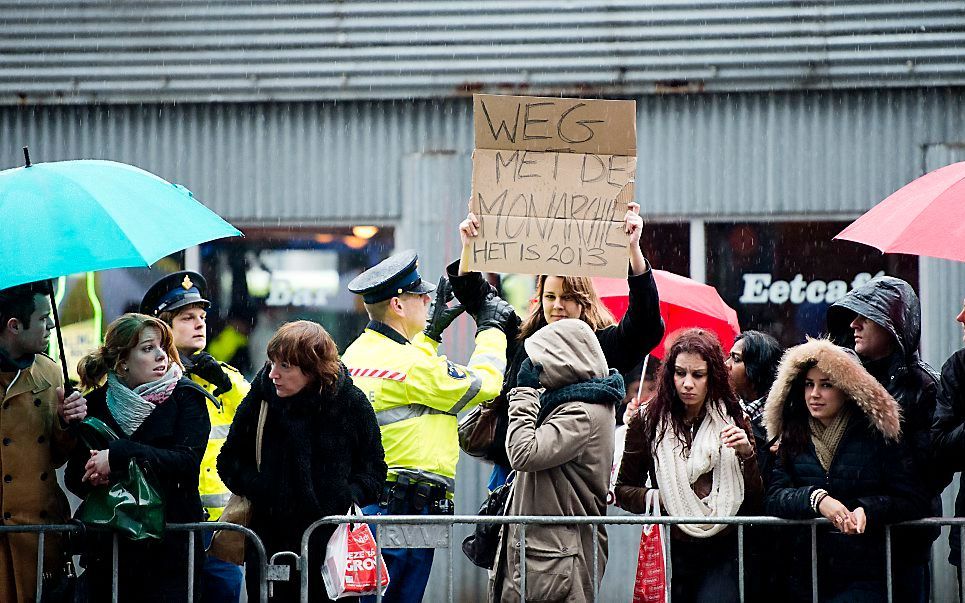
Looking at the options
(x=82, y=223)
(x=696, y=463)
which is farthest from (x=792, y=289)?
(x=82, y=223)

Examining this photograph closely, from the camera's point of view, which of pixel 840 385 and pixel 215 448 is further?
pixel 215 448

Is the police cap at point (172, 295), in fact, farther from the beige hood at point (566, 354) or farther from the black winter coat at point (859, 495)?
the black winter coat at point (859, 495)

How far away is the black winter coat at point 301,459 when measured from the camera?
5.92 metres

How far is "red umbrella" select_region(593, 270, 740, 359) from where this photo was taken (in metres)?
7.77

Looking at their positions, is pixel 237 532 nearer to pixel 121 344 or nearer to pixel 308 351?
pixel 308 351

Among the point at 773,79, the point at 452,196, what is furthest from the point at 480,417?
the point at 773,79

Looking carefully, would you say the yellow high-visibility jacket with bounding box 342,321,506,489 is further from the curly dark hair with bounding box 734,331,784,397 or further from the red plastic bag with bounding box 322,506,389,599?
the curly dark hair with bounding box 734,331,784,397

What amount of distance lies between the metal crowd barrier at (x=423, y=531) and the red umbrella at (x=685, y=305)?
2.08m

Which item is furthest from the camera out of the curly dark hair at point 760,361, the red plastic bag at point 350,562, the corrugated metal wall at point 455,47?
the corrugated metal wall at point 455,47

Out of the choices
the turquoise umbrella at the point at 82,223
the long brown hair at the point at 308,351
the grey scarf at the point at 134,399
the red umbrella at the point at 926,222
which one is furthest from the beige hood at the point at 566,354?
the grey scarf at the point at 134,399

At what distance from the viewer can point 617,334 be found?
20.9ft

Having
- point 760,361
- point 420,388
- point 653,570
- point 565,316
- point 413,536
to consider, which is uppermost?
point 565,316

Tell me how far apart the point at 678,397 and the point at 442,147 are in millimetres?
4144

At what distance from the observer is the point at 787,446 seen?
5.89m
